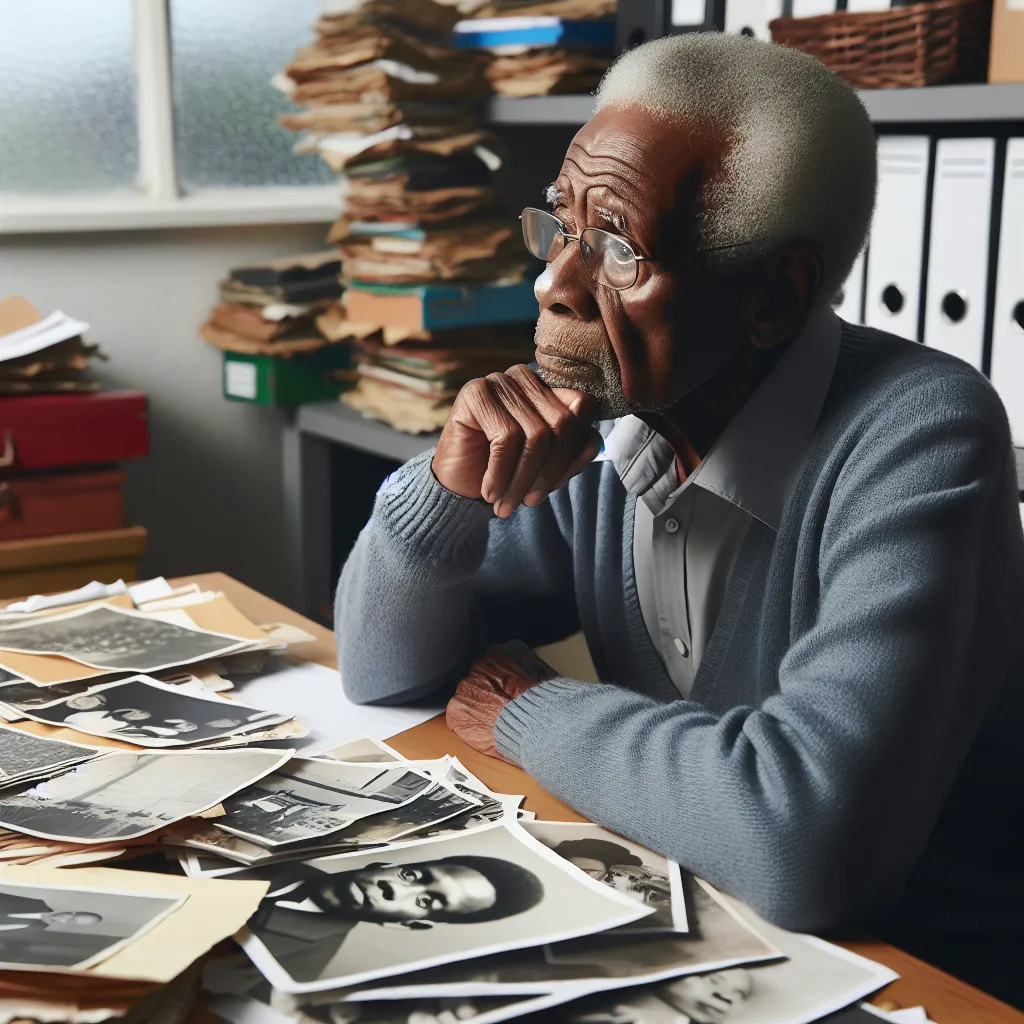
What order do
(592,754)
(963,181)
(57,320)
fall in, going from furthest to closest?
(57,320) < (963,181) < (592,754)

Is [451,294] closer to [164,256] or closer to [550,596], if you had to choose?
[164,256]

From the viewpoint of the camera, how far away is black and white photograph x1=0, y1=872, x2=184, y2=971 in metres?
0.69

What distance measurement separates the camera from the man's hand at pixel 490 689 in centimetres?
108

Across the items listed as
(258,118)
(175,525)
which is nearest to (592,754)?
(175,525)

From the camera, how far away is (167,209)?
2.37 m

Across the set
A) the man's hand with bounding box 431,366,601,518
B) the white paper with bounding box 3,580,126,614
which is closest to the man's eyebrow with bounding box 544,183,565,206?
the man's hand with bounding box 431,366,601,518

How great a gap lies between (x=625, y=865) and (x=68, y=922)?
1.17 feet

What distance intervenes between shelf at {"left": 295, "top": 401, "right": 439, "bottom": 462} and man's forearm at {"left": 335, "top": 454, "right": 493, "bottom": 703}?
2.85 feet

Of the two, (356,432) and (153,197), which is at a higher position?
(153,197)

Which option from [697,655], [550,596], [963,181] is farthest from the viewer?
→ [963,181]

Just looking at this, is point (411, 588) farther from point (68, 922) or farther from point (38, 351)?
point (38, 351)

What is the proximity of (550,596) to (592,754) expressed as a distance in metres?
0.40

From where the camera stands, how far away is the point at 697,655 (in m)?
1.16

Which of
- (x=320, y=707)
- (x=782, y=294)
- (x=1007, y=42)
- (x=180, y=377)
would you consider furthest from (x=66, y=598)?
(x=1007, y=42)
